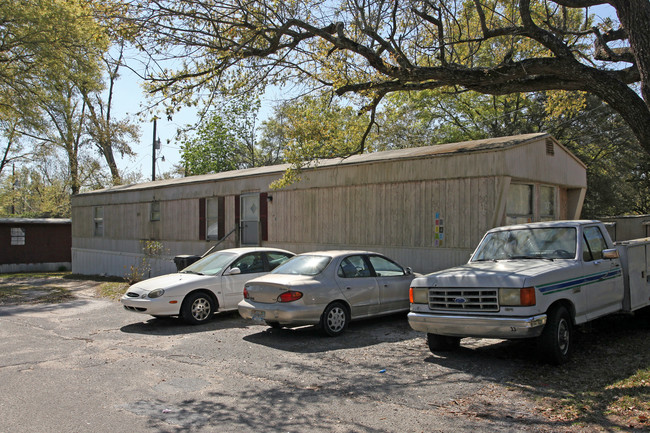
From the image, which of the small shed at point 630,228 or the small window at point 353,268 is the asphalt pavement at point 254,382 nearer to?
the small window at point 353,268

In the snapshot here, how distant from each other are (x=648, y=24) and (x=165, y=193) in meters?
17.4

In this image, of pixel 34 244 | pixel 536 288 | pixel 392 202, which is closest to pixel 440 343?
pixel 536 288

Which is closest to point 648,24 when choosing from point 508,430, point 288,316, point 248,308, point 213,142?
point 508,430

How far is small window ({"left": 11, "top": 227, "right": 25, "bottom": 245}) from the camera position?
29125 millimetres

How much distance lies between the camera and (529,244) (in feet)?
25.7

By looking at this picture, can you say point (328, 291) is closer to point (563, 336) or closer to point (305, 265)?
point (305, 265)

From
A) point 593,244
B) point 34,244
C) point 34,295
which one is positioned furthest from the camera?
point 34,244

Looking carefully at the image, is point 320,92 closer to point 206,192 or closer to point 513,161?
point 513,161

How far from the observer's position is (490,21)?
12.9 metres

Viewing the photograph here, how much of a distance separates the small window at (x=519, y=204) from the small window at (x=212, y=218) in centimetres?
1023

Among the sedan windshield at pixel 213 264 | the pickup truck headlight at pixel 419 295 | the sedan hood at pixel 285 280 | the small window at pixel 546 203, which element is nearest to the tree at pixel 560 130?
the small window at pixel 546 203

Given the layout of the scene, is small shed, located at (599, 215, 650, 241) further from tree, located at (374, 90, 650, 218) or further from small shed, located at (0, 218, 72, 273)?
small shed, located at (0, 218, 72, 273)

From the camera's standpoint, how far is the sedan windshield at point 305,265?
9.20 metres

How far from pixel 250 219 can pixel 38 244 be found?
61.4 ft
